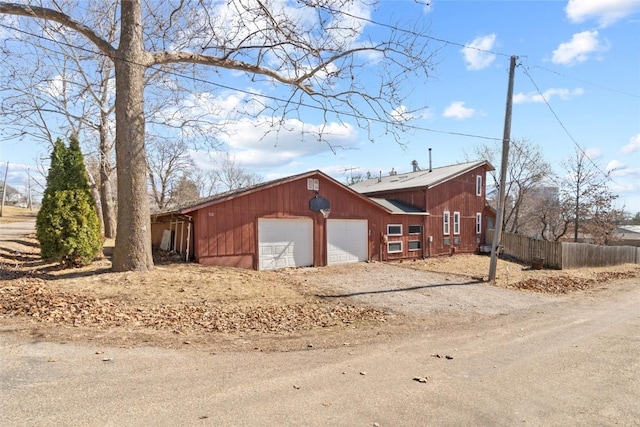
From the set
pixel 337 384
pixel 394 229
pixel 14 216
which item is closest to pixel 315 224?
pixel 394 229

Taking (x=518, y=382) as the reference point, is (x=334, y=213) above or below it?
above

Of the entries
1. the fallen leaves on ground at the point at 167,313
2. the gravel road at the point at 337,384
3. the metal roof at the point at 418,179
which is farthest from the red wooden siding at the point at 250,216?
the gravel road at the point at 337,384

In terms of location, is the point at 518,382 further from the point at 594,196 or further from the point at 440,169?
the point at 594,196

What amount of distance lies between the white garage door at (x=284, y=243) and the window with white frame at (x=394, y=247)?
4.93m

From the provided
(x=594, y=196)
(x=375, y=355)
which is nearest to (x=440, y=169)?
(x=594, y=196)

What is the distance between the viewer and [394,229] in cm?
1902

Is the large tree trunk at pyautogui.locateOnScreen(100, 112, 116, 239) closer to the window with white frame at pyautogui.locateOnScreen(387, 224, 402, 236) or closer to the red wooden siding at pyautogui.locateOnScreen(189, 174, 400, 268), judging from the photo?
the red wooden siding at pyautogui.locateOnScreen(189, 174, 400, 268)

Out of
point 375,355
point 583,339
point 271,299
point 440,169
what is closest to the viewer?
point 375,355

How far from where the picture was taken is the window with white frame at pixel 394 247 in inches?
734

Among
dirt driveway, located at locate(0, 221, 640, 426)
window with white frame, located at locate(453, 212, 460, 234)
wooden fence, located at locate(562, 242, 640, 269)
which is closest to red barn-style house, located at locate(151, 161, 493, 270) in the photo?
window with white frame, located at locate(453, 212, 460, 234)

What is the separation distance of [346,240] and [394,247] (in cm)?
341

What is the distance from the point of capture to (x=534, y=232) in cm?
4012

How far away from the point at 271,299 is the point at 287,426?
18.0 feet

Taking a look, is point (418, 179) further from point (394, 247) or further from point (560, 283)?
point (560, 283)
